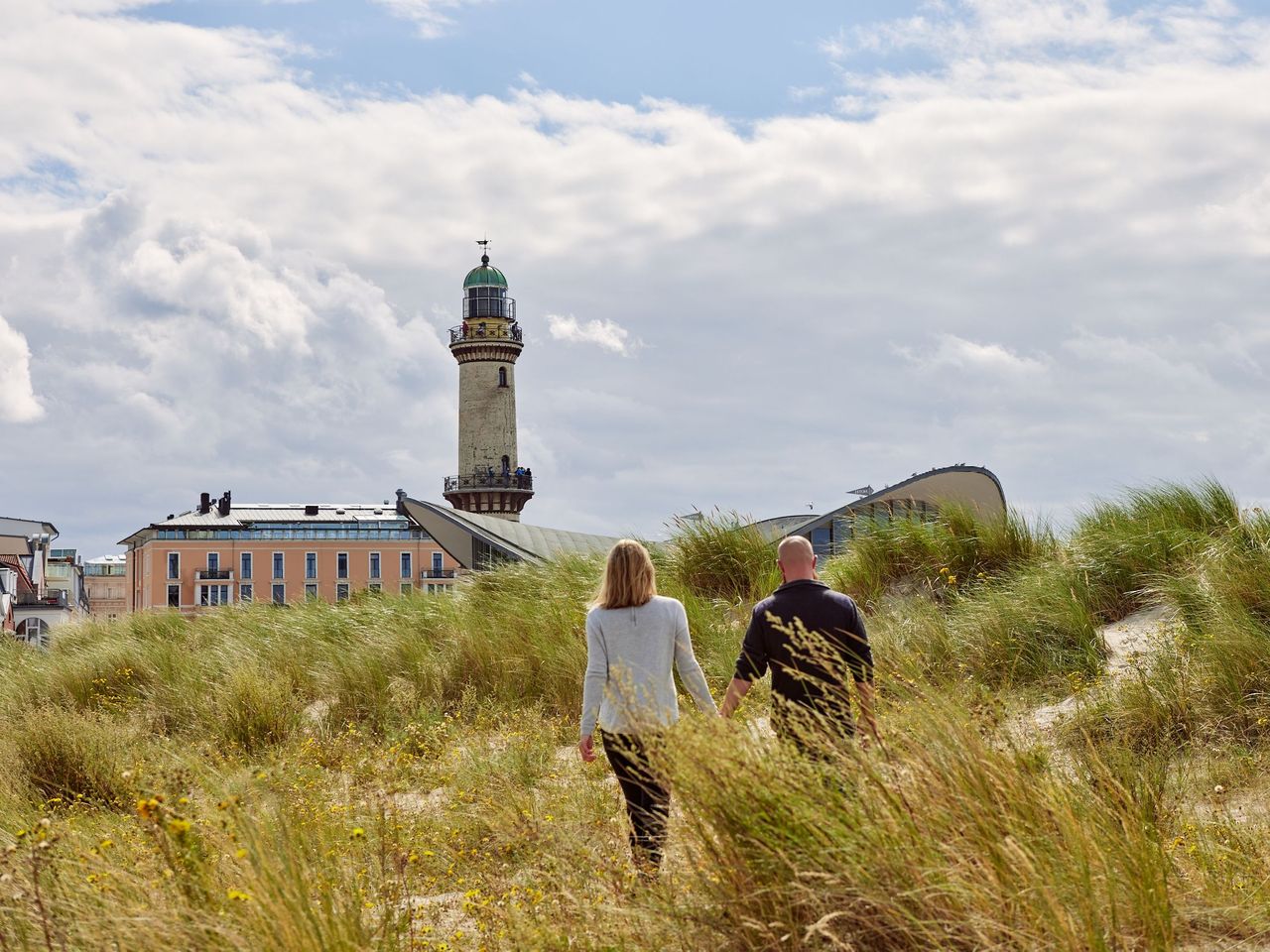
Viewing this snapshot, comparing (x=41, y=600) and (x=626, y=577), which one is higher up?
(x=41, y=600)

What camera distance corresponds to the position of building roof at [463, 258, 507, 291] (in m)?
78.8

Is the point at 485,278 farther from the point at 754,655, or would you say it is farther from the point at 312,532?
the point at 754,655

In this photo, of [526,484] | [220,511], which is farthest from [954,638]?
[220,511]

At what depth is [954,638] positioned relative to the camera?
34.4ft

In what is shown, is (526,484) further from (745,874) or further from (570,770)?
(745,874)

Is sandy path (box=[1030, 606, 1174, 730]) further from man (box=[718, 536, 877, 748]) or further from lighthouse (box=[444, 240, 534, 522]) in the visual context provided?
lighthouse (box=[444, 240, 534, 522])

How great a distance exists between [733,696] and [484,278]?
75.3 m

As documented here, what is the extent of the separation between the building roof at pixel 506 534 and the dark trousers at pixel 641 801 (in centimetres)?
1737

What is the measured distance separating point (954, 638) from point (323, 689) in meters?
6.61

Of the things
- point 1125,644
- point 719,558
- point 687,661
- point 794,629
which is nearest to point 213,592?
point 719,558

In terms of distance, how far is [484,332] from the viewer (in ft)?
252

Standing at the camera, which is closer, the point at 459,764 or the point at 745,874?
the point at 745,874

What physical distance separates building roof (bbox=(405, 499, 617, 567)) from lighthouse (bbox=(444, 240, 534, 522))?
147 feet

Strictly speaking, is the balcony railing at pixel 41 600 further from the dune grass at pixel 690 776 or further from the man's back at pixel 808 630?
the man's back at pixel 808 630
